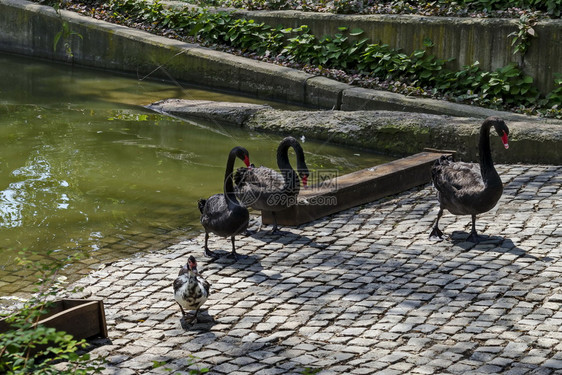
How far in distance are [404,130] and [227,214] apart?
4.89 meters

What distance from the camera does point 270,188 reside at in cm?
803

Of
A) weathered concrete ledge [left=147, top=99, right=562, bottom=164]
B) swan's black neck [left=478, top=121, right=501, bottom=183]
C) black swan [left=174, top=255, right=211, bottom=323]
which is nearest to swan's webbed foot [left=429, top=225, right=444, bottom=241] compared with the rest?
swan's black neck [left=478, top=121, right=501, bottom=183]

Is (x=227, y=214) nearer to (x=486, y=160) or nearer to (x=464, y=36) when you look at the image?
(x=486, y=160)

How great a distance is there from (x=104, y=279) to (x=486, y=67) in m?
8.67

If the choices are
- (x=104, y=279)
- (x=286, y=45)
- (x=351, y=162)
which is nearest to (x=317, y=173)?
(x=351, y=162)

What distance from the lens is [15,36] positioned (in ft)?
63.0

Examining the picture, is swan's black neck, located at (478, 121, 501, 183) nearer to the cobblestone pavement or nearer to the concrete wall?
the cobblestone pavement

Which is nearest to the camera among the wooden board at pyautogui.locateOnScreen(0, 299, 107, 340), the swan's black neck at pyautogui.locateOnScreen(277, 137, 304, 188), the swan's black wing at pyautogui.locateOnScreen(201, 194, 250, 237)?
the wooden board at pyautogui.locateOnScreen(0, 299, 107, 340)

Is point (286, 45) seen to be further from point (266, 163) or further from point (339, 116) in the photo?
point (266, 163)

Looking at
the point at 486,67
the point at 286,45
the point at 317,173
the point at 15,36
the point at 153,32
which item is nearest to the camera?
the point at 317,173

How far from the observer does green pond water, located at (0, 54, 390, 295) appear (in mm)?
8531

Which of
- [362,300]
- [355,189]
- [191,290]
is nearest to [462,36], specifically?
[355,189]

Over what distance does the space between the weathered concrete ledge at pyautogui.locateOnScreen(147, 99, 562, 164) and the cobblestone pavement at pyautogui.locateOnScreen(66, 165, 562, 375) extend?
71.8 inches

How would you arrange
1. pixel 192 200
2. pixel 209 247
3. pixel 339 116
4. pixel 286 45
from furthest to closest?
1. pixel 286 45
2. pixel 339 116
3. pixel 192 200
4. pixel 209 247
